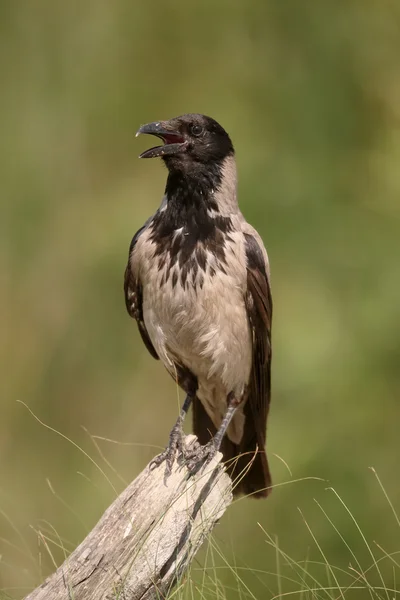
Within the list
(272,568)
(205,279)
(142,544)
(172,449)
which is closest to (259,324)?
(205,279)

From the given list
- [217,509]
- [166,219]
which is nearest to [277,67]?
[166,219]

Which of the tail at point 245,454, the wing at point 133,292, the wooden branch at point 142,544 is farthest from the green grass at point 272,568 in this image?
the wing at point 133,292

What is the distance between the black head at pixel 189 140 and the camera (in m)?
5.71

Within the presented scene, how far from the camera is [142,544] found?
4.32 m

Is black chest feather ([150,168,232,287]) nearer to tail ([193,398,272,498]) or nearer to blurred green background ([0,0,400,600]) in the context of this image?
tail ([193,398,272,498])

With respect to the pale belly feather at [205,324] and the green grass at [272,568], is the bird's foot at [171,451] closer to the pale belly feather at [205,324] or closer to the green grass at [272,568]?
the green grass at [272,568]

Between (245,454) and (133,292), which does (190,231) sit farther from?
(245,454)

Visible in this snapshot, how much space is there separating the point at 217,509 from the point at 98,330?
4.62 m

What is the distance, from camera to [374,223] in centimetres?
930

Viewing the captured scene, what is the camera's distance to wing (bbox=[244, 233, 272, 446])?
5.71 meters

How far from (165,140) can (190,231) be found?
50cm

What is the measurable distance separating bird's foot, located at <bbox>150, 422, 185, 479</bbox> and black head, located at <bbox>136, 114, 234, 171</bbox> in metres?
1.34

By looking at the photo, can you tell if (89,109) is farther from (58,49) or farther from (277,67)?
(277,67)

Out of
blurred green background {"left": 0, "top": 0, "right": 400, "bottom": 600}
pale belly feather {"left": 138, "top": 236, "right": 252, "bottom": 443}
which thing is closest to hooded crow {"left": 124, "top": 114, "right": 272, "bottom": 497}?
pale belly feather {"left": 138, "top": 236, "right": 252, "bottom": 443}
